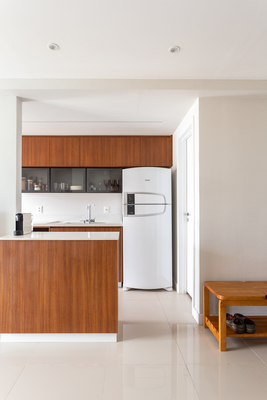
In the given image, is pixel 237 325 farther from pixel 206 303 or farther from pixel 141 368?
pixel 141 368

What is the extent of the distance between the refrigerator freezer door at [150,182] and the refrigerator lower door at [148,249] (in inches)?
9.0

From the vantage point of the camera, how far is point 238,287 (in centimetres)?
267

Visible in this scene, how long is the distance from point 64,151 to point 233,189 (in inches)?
109

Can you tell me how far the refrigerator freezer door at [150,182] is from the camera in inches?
169

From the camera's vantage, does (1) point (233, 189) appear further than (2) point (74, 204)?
No

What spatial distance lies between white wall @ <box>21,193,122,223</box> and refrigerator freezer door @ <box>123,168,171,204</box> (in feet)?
2.66

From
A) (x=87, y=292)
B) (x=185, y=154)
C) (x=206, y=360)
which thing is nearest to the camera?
(x=206, y=360)

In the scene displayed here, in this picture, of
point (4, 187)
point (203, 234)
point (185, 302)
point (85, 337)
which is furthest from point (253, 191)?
point (4, 187)

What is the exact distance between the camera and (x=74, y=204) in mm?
5074

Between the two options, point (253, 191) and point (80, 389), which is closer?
point (80, 389)

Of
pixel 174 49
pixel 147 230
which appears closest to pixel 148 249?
pixel 147 230

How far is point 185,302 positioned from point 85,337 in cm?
155

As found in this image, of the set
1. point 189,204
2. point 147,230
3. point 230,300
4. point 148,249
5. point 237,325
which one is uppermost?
point 189,204

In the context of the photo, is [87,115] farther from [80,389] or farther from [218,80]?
[80,389]
